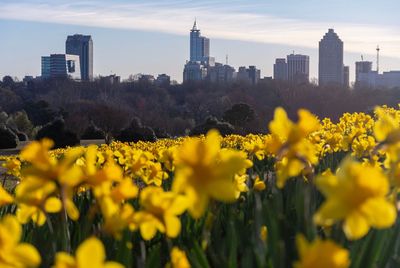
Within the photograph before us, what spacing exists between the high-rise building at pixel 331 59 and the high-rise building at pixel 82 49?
4406 cm

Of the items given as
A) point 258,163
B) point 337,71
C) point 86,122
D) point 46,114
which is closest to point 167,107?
point 46,114

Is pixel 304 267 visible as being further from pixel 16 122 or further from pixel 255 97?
pixel 255 97

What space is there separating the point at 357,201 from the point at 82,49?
427 feet

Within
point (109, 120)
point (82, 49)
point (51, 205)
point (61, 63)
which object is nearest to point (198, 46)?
point (82, 49)

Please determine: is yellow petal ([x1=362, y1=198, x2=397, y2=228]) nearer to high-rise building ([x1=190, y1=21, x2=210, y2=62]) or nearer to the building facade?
the building facade

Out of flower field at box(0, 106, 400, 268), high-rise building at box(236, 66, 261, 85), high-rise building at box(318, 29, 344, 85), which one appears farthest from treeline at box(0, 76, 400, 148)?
high-rise building at box(318, 29, 344, 85)

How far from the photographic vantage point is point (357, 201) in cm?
98

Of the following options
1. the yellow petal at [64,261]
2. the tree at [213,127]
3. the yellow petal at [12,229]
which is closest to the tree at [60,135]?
the tree at [213,127]

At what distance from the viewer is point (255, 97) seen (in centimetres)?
5022

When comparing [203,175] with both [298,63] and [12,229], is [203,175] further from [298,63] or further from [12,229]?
[298,63]

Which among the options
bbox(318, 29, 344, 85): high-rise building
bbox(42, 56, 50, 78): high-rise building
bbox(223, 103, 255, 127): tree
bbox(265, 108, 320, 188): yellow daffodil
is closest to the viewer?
bbox(265, 108, 320, 188): yellow daffodil

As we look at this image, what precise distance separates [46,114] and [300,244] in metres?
40.9

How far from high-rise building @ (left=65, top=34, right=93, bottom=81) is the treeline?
5551 centimetres

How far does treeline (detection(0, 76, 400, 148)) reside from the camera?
Result: 27.6m
